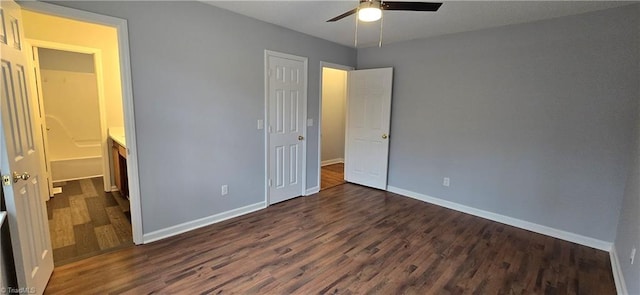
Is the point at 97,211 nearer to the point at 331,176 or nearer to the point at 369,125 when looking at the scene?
the point at 331,176

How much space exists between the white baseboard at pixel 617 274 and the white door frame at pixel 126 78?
400 cm

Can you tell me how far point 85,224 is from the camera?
300 centimetres

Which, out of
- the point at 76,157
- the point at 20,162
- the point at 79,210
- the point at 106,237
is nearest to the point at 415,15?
the point at 20,162

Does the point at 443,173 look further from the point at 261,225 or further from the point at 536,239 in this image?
the point at 261,225

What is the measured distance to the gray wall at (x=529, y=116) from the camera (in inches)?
105

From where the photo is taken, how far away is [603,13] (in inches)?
104

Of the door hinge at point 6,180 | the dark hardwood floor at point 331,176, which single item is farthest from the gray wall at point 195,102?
the dark hardwood floor at point 331,176

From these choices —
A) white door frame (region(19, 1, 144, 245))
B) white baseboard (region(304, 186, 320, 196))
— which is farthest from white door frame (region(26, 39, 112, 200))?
white baseboard (region(304, 186, 320, 196))

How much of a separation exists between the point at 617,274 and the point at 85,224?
509 cm

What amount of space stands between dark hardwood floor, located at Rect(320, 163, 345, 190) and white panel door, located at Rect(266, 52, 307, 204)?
843 mm

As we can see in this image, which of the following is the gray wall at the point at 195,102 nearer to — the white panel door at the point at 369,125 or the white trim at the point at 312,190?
the white trim at the point at 312,190

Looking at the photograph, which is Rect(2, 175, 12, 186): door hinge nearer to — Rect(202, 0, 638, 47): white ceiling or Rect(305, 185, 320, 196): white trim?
Rect(202, 0, 638, 47): white ceiling

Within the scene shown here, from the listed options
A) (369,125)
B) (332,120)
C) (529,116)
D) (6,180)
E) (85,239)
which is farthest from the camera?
(332,120)

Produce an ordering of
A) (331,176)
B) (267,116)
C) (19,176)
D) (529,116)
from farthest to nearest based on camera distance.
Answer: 1. (331,176)
2. (267,116)
3. (529,116)
4. (19,176)
